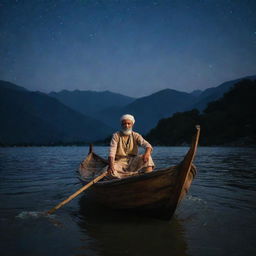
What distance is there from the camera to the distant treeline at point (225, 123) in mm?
69125

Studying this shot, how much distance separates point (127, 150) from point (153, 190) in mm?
1974

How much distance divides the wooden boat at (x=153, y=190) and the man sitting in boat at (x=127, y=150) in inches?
36.5

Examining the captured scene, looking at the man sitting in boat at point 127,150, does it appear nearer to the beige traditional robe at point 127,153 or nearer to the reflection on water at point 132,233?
the beige traditional robe at point 127,153

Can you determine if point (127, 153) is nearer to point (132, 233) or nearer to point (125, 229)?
point (125, 229)

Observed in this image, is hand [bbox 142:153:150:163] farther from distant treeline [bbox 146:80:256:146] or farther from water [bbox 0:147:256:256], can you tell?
distant treeline [bbox 146:80:256:146]

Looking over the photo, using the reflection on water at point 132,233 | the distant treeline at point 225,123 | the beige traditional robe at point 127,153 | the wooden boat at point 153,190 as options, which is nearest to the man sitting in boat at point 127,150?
the beige traditional robe at point 127,153

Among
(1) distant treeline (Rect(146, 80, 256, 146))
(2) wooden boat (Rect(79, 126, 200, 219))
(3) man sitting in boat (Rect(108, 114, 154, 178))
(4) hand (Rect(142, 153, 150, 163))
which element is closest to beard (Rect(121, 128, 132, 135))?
(3) man sitting in boat (Rect(108, 114, 154, 178))

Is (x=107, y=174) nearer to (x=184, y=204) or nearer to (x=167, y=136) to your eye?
(x=184, y=204)

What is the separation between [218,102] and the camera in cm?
9212

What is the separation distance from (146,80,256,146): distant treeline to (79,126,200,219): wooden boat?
65.2 meters

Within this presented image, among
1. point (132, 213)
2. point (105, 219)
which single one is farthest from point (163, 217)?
point (105, 219)

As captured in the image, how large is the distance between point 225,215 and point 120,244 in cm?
254

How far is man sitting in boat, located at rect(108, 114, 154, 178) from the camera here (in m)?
5.54

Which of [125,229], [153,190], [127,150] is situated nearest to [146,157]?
[127,150]
